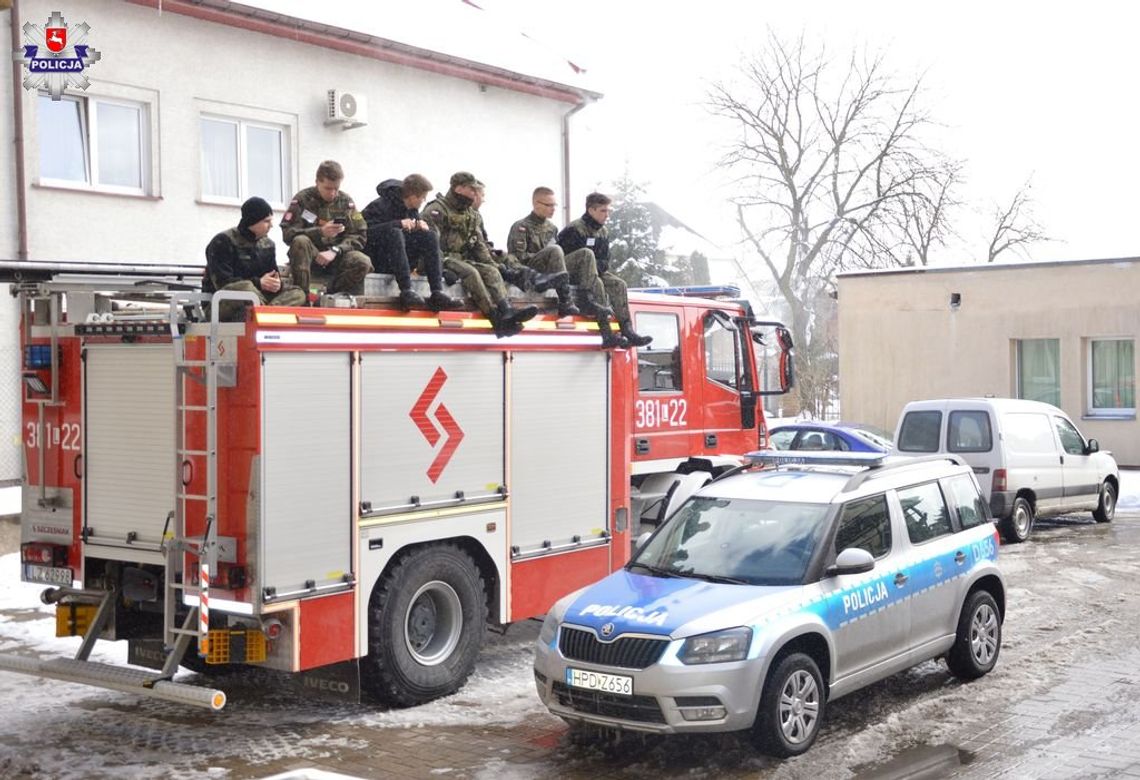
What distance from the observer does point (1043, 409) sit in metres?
17.6

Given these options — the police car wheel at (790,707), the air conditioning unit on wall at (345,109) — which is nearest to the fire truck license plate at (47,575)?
the police car wheel at (790,707)

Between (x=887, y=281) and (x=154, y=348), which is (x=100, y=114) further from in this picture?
(x=887, y=281)

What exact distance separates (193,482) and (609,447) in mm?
3718

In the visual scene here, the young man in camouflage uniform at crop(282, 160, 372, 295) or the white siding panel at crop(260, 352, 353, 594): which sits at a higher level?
the young man in camouflage uniform at crop(282, 160, 372, 295)

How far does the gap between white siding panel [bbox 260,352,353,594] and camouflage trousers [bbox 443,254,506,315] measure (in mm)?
1424

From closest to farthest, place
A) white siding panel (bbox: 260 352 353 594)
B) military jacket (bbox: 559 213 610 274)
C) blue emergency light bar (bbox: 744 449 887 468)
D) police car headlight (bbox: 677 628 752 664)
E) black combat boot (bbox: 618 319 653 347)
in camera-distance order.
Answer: police car headlight (bbox: 677 628 752 664) < white siding panel (bbox: 260 352 353 594) < blue emergency light bar (bbox: 744 449 887 468) < black combat boot (bbox: 618 319 653 347) < military jacket (bbox: 559 213 610 274)

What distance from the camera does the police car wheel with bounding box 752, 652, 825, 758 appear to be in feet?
22.8

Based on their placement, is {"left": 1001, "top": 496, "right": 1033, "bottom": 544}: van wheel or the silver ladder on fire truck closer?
the silver ladder on fire truck

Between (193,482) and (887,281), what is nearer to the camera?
(193,482)

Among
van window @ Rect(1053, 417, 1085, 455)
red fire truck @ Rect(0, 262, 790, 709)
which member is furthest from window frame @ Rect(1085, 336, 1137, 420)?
red fire truck @ Rect(0, 262, 790, 709)

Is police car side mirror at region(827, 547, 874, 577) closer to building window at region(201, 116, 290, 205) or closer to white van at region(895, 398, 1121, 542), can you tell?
white van at region(895, 398, 1121, 542)

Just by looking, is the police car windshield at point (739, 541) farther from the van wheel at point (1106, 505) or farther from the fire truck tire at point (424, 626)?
the van wheel at point (1106, 505)

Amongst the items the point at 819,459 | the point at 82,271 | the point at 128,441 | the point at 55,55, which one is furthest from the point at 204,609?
the point at 55,55

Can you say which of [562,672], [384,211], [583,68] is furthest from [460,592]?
[583,68]
